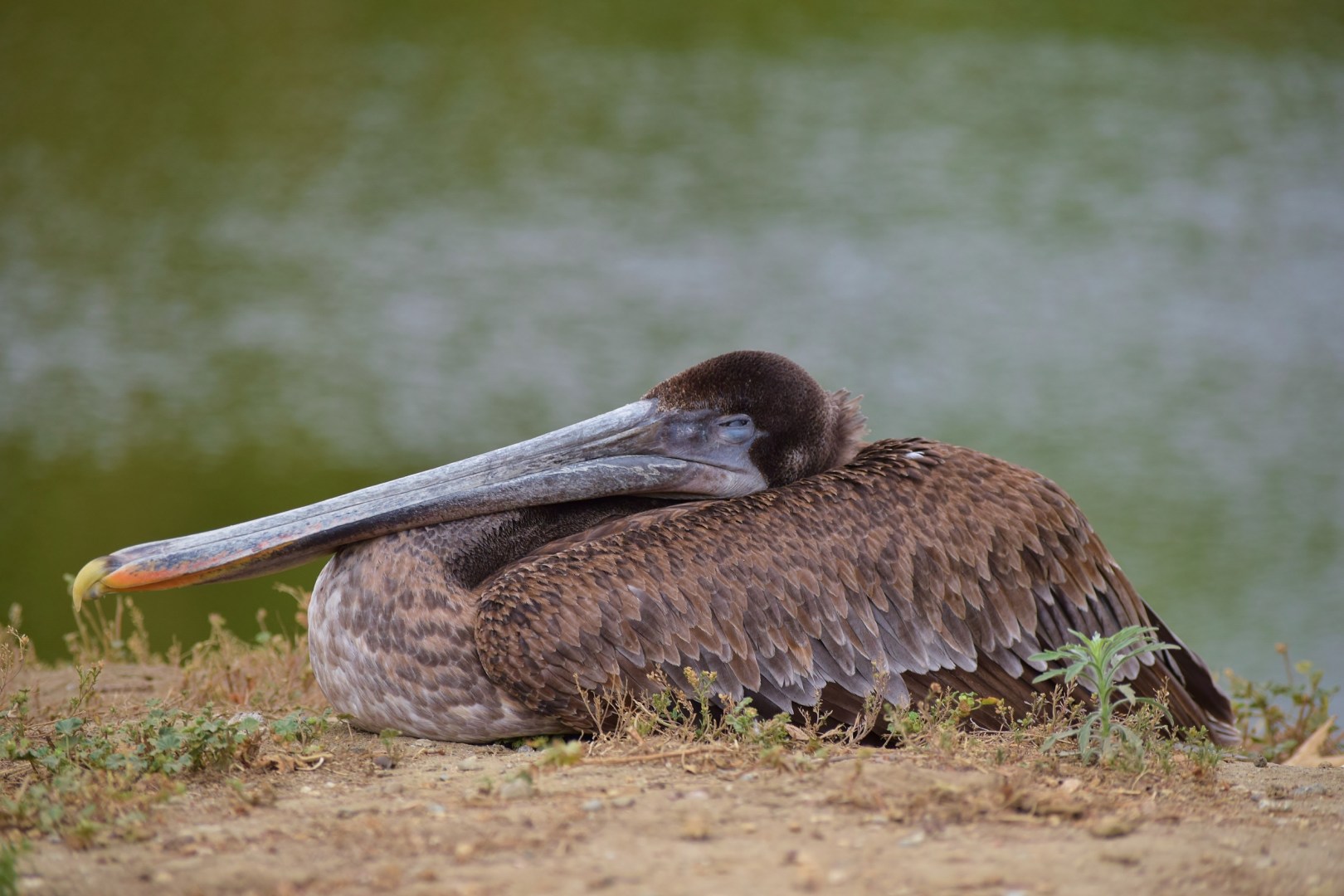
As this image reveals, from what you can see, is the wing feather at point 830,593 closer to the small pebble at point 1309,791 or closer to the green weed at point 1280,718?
the small pebble at point 1309,791

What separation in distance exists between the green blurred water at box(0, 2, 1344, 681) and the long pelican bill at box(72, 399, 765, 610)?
4.81 m

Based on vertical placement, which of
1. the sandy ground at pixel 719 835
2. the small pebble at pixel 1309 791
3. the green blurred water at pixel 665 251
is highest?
the green blurred water at pixel 665 251

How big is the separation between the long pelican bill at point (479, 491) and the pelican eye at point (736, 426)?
0.03 m

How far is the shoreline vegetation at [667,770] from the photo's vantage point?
3.37 metres

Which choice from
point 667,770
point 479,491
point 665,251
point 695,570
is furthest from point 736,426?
point 665,251

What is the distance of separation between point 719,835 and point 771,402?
2.07m

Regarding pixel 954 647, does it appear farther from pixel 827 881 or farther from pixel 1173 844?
pixel 827 881

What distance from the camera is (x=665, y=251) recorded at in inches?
616

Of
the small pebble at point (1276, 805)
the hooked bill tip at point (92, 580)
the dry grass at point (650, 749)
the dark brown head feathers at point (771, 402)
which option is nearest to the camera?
the dry grass at point (650, 749)

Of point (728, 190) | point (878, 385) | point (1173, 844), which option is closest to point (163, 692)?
point (1173, 844)

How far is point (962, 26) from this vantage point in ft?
67.8

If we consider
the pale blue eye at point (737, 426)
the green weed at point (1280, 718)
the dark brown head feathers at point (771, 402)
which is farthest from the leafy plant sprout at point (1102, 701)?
the green weed at point (1280, 718)

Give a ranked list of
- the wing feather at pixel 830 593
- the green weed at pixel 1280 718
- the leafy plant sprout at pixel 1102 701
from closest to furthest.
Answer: the leafy plant sprout at pixel 1102 701
the wing feather at pixel 830 593
the green weed at pixel 1280 718

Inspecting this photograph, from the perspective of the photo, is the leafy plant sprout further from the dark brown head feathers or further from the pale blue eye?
the pale blue eye
